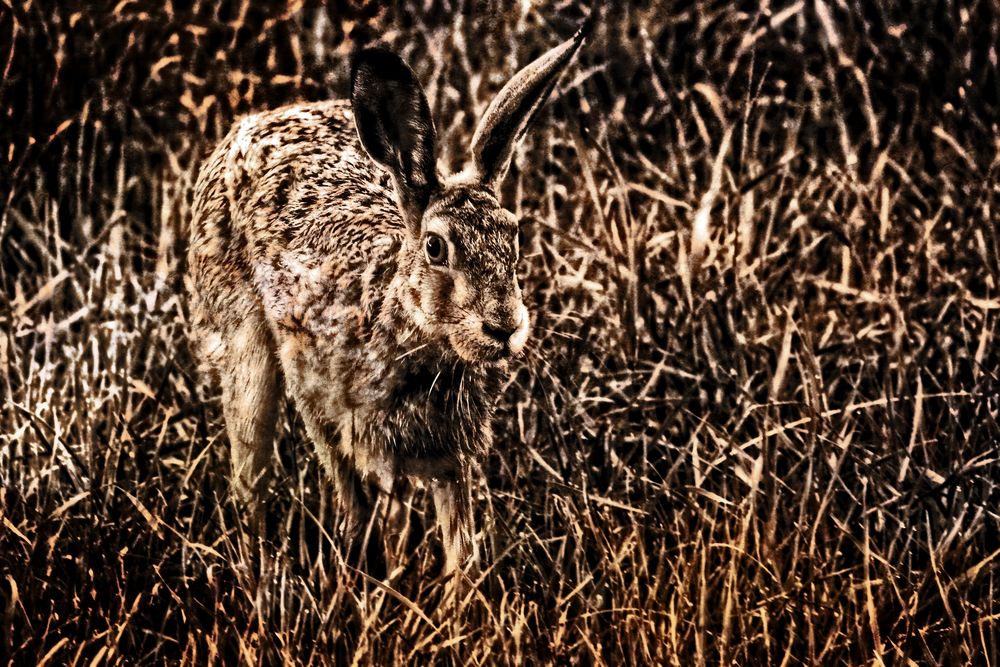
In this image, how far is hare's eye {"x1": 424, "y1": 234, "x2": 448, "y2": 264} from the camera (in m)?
3.47

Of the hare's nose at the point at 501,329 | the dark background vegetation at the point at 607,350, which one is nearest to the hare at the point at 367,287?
the hare's nose at the point at 501,329

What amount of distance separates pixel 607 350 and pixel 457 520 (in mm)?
764

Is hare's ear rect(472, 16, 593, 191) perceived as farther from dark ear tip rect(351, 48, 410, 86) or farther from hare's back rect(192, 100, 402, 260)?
hare's back rect(192, 100, 402, 260)

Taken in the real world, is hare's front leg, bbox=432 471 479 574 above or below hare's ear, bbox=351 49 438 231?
below

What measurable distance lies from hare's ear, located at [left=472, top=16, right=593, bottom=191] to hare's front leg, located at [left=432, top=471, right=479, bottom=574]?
765 mm

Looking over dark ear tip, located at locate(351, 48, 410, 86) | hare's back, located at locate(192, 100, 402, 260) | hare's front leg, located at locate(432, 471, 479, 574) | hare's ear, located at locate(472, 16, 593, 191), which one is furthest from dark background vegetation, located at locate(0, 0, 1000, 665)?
dark ear tip, located at locate(351, 48, 410, 86)

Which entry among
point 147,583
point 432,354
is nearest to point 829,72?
point 432,354

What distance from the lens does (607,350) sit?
4090mm

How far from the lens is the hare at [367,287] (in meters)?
3.46

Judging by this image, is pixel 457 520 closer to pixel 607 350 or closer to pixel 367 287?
pixel 367 287

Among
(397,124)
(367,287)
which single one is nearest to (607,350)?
(367,287)

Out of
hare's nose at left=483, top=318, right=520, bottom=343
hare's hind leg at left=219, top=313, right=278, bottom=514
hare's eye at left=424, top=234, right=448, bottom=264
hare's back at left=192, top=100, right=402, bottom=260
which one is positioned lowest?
hare's hind leg at left=219, top=313, right=278, bottom=514

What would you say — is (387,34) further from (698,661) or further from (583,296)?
(698,661)

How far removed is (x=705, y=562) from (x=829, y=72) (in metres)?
2.17
